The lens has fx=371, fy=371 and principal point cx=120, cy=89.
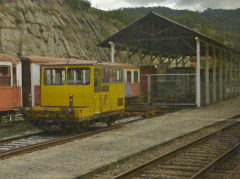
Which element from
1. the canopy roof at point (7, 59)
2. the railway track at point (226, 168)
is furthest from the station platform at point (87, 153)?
the canopy roof at point (7, 59)

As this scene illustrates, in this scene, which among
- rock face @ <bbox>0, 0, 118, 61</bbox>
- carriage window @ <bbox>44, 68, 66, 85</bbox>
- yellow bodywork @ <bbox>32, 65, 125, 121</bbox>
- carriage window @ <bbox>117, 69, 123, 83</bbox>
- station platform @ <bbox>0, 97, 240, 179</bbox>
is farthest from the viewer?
rock face @ <bbox>0, 0, 118, 61</bbox>

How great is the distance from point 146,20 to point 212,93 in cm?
857

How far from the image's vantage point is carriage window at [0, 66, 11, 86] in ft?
50.2

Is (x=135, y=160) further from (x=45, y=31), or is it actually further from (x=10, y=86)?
(x=45, y=31)

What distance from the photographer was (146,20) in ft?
83.8

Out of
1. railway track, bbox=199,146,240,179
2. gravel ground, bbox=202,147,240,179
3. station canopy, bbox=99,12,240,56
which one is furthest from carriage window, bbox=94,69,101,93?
station canopy, bbox=99,12,240,56

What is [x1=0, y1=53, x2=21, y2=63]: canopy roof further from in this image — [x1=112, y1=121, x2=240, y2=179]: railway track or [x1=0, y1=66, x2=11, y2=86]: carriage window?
[x1=112, y1=121, x2=240, y2=179]: railway track

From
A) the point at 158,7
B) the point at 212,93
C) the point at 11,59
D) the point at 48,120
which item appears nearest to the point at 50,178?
the point at 48,120

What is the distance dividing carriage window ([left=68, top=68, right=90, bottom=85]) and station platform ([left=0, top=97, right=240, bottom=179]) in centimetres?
203

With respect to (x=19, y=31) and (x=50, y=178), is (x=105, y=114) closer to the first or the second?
(x=50, y=178)

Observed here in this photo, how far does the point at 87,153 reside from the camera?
385 inches

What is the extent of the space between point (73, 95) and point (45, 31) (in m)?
26.4

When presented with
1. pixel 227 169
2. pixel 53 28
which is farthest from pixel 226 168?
pixel 53 28

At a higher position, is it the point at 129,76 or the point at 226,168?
the point at 129,76
